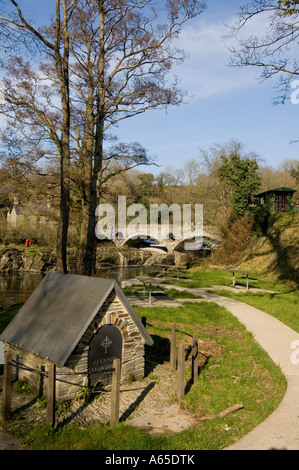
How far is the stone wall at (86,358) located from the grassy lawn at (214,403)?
2.89ft

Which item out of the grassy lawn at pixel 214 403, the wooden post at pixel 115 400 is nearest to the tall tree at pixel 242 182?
the grassy lawn at pixel 214 403

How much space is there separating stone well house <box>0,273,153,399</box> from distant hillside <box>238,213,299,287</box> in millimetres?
12426

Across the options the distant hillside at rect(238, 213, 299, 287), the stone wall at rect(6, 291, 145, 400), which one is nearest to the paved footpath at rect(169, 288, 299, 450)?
the stone wall at rect(6, 291, 145, 400)

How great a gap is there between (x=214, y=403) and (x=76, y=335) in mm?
2648

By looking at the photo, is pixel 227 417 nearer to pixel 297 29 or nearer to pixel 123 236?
pixel 297 29

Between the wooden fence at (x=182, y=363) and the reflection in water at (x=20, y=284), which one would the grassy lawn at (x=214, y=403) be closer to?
the wooden fence at (x=182, y=363)

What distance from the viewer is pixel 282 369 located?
7.41 metres

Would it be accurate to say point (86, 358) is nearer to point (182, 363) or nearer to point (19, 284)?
point (182, 363)

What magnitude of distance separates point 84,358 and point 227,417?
2.57m

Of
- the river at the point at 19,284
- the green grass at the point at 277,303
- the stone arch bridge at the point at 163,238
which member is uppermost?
the stone arch bridge at the point at 163,238

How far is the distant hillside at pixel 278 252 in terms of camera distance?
64.1 feet

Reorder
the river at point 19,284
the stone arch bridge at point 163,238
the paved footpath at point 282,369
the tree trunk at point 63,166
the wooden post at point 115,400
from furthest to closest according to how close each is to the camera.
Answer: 1. the stone arch bridge at point 163,238
2. the river at point 19,284
3. the tree trunk at point 63,166
4. the wooden post at point 115,400
5. the paved footpath at point 282,369

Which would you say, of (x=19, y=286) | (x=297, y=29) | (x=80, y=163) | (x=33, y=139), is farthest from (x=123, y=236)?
(x=297, y=29)

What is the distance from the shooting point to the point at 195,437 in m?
5.17
